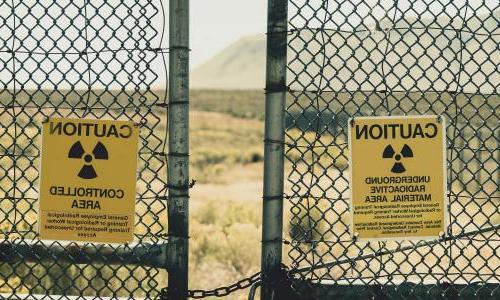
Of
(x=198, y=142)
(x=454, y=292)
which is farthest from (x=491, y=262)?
(x=198, y=142)

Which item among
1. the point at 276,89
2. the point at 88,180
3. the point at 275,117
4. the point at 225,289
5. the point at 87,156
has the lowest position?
the point at 225,289

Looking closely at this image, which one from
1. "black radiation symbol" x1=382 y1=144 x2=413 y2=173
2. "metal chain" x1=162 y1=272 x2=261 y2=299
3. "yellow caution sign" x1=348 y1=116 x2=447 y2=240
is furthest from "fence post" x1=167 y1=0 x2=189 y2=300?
"black radiation symbol" x1=382 y1=144 x2=413 y2=173

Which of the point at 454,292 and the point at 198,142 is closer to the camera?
the point at 454,292

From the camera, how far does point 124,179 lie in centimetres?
327

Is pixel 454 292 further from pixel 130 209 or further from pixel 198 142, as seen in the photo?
pixel 198 142

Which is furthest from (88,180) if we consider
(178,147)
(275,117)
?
(275,117)

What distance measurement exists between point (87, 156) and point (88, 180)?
0.36 feet

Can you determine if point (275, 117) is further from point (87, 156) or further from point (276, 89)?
point (87, 156)

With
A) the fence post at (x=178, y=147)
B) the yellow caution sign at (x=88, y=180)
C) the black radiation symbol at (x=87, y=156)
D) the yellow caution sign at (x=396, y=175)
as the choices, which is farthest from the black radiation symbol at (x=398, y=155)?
the black radiation symbol at (x=87, y=156)

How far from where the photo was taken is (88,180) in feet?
10.7

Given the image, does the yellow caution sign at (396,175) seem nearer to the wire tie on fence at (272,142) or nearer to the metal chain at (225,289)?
the wire tie on fence at (272,142)

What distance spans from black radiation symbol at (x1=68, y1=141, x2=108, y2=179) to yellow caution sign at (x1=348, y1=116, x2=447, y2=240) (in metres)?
1.13

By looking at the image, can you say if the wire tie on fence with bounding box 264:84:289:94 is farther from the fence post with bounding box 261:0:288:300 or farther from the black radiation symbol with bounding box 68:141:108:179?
the black radiation symbol with bounding box 68:141:108:179

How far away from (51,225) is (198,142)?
43935 mm
